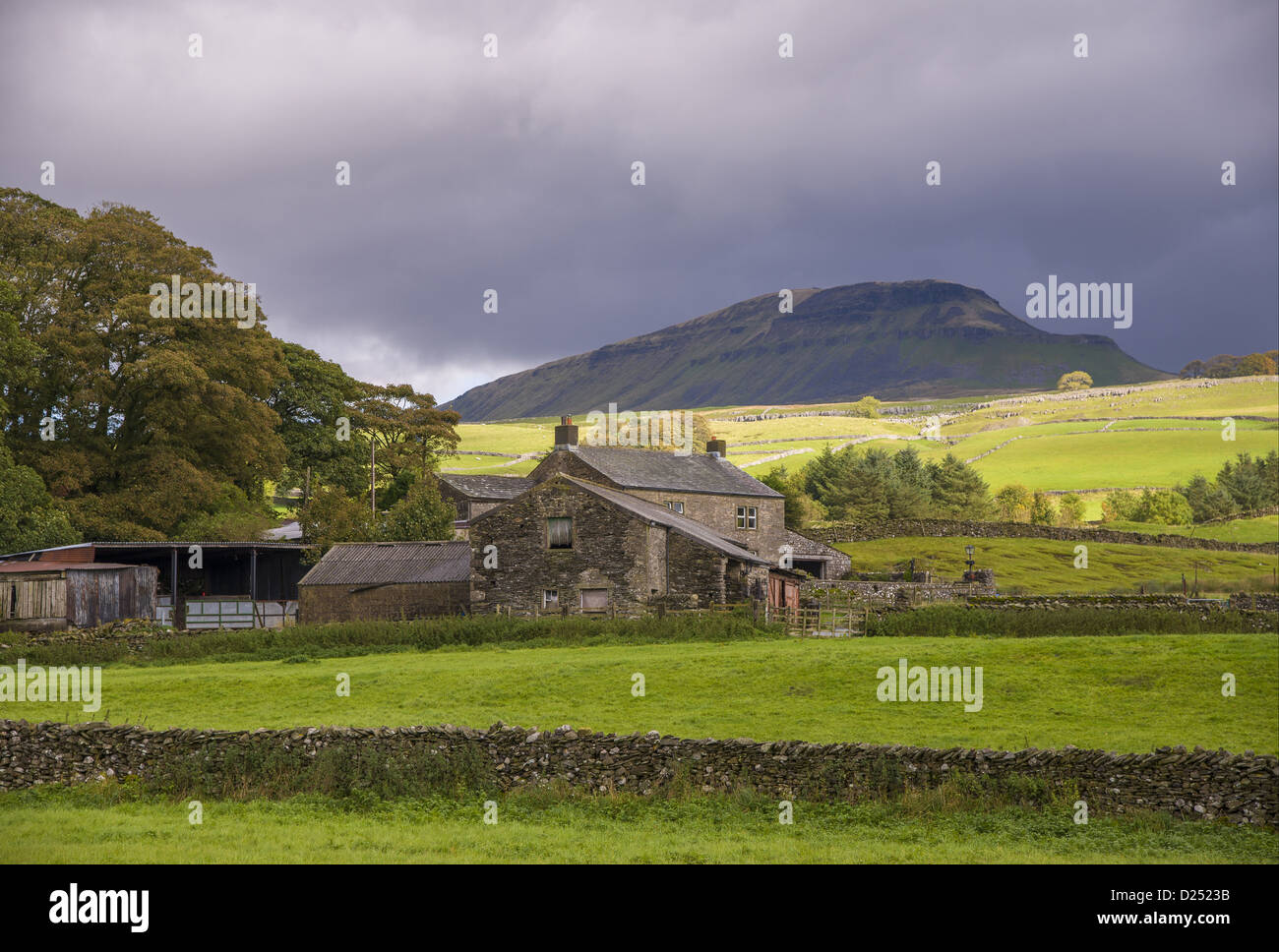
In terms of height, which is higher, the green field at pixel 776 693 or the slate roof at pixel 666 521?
the slate roof at pixel 666 521

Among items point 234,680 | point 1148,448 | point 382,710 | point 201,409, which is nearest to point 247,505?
point 201,409

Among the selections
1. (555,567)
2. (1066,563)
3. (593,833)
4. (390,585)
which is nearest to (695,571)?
(555,567)

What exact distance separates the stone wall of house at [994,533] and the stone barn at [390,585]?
38.6m

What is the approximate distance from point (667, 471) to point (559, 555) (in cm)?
2047

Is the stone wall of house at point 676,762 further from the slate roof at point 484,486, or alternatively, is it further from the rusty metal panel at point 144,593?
the slate roof at point 484,486

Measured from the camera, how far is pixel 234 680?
31031 millimetres

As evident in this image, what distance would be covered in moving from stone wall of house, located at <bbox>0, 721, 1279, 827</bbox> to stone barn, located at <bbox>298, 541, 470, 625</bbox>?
2859cm

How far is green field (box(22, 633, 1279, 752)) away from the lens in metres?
22.8

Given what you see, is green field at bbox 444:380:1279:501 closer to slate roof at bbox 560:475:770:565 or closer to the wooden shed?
slate roof at bbox 560:475:770:565

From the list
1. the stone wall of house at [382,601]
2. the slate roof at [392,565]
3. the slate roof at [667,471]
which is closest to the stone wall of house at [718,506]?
the slate roof at [667,471]

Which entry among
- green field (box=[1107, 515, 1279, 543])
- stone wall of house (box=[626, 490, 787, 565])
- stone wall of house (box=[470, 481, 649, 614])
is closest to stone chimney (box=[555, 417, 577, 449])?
stone wall of house (box=[626, 490, 787, 565])

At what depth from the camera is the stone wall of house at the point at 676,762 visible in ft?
53.5

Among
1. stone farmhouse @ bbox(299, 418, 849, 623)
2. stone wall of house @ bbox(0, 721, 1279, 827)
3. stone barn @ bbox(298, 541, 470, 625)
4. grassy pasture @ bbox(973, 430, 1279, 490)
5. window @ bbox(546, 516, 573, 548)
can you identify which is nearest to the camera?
stone wall of house @ bbox(0, 721, 1279, 827)

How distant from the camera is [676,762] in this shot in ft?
60.9
